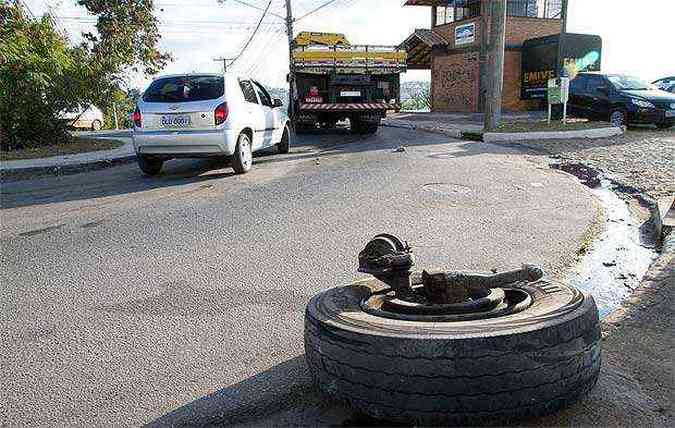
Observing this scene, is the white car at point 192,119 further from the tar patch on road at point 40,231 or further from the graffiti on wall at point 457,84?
the graffiti on wall at point 457,84

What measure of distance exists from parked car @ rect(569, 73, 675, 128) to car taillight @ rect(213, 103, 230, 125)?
13.0 meters

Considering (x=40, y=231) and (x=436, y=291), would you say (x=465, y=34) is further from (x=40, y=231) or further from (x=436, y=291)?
(x=436, y=291)

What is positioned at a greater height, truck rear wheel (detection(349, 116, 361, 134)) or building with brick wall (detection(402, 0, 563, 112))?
building with brick wall (detection(402, 0, 563, 112))

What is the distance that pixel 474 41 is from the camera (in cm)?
2858

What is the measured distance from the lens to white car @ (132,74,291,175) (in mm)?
8789

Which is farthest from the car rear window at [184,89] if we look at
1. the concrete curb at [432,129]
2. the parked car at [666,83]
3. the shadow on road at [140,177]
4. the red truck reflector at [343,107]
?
the parked car at [666,83]

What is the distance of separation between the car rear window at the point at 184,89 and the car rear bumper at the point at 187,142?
0.54 metres

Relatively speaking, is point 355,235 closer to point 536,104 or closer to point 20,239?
point 20,239

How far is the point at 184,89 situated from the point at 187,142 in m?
0.87

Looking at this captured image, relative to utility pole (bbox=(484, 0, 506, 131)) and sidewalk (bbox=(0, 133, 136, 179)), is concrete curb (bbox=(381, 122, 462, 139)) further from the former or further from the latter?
sidewalk (bbox=(0, 133, 136, 179))

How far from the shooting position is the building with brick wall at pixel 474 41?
28469 millimetres

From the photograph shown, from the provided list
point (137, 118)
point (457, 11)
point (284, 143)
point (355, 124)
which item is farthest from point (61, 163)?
point (457, 11)

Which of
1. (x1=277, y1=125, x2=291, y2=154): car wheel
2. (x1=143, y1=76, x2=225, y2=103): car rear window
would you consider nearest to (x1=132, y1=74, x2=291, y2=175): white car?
(x1=143, y1=76, x2=225, y2=103): car rear window

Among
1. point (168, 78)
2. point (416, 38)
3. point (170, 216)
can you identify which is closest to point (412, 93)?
point (416, 38)
